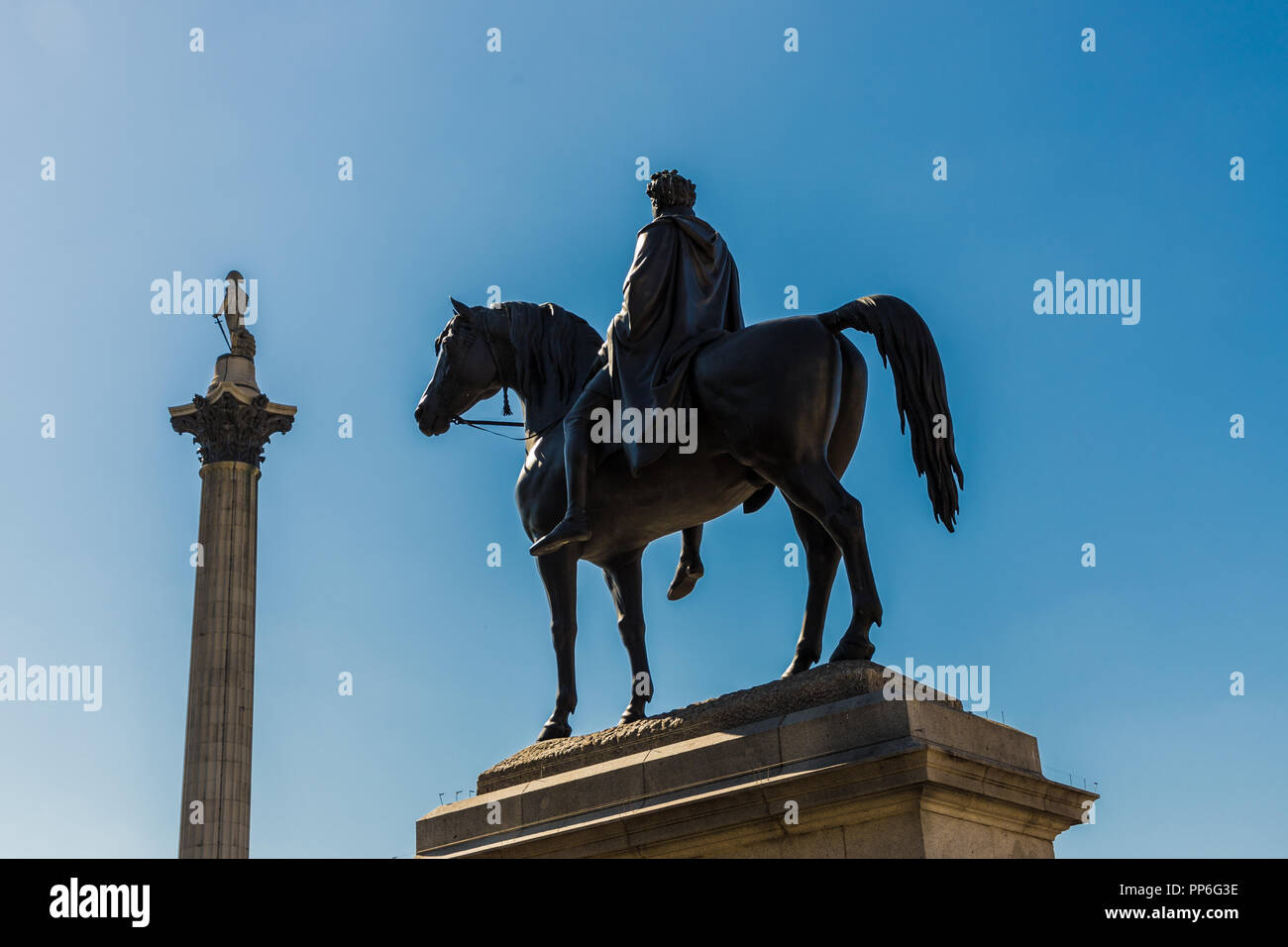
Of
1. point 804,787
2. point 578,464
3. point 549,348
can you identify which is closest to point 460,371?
point 549,348

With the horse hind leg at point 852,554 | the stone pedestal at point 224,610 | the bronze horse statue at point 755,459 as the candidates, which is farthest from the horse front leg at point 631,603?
the stone pedestal at point 224,610

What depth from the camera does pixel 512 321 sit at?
42.0 feet

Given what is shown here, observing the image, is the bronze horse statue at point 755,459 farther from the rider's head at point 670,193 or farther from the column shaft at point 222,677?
the column shaft at point 222,677

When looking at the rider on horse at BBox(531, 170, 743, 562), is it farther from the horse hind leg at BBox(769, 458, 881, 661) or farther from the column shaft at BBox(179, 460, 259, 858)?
the column shaft at BBox(179, 460, 259, 858)

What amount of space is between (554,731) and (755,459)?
2.68m

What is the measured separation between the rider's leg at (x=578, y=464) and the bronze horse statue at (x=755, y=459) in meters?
0.27

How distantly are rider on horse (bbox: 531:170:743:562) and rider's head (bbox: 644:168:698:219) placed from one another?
1.2 inches

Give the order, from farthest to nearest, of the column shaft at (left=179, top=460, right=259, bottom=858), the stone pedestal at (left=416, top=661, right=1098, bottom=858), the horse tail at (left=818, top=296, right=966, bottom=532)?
the column shaft at (left=179, top=460, right=259, bottom=858) → the horse tail at (left=818, top=296, right=966, bottom=532) → the stone pedestal at (left=416, top=661, right=1098, bottom=858)

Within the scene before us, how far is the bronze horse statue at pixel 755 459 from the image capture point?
34.4 feet

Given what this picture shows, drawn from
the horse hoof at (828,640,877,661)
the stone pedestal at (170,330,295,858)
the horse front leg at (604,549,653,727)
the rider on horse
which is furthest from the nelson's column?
the horse hoof at (828,640,877,661)

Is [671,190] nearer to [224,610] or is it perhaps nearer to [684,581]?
[684,581]

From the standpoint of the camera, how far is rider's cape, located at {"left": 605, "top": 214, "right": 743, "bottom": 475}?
36.4 feet
